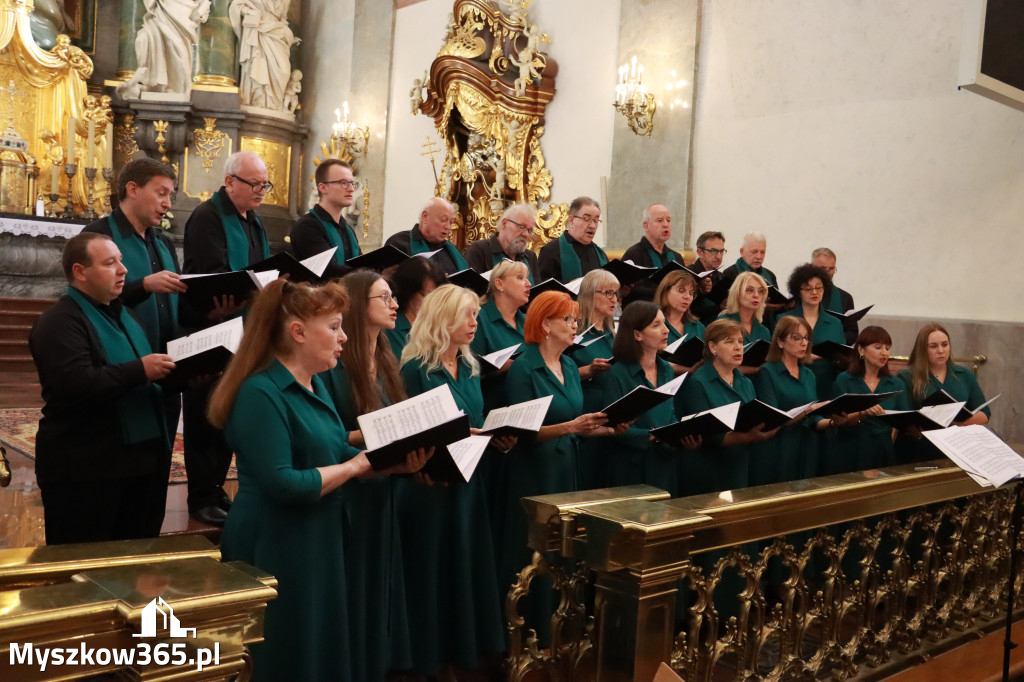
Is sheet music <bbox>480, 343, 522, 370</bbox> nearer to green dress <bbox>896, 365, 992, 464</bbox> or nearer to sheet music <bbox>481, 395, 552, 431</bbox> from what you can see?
sheet music <bbox>481, 395, 552, 431</bbox>

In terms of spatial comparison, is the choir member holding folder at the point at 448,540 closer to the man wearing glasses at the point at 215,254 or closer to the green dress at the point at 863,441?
the man wearing glasses at the point at 215,254

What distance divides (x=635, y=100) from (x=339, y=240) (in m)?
5.13

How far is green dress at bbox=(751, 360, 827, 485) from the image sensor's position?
4664 millimetres

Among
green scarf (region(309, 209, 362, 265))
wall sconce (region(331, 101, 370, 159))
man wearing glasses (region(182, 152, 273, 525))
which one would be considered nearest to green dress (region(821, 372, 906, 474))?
green scarf (region(309, 209, 362, 265))

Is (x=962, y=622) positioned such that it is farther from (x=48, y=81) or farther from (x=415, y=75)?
(x=48, y=81)

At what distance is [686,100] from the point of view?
8.86 metres

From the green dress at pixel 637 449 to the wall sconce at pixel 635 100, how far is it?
18.2 feet

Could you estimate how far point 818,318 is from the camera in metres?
5.61

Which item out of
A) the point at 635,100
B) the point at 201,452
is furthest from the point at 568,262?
the point at 635,100

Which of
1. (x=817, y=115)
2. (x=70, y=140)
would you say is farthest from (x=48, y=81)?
(x=817, y=115)

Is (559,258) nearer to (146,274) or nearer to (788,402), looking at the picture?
(788,402)

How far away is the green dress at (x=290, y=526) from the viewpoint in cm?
251

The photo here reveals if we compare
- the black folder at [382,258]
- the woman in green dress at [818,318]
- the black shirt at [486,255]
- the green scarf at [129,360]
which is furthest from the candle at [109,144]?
the green scarf at [129,360]

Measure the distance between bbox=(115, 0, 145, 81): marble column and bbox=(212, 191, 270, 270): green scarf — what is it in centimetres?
1112
